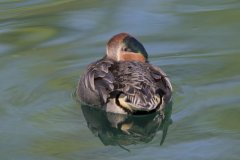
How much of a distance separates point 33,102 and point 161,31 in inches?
109

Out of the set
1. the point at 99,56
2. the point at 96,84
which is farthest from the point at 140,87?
the point at 99,56

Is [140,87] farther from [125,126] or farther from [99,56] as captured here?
[99,56]

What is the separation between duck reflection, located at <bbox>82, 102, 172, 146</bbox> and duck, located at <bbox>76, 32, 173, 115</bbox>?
0.07 m

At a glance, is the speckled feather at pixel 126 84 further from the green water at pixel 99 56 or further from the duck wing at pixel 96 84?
the green water at pixel 99 56

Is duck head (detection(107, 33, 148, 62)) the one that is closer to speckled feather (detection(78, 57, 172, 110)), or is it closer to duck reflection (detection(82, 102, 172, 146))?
speckled feather (detection(78, 57, 172, 110))

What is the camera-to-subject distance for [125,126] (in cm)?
857

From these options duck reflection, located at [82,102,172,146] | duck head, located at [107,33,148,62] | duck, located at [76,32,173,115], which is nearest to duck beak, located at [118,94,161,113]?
duck, located at [76,32,173,115]

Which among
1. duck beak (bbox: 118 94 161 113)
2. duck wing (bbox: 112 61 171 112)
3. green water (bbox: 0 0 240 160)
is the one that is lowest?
green water (bbox: 0 0 240 160)

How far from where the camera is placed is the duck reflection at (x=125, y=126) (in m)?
8.17

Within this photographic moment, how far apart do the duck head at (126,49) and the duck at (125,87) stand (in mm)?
409

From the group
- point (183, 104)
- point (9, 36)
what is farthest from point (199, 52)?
point (9, 36)

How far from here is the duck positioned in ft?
27.9

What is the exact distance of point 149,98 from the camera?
8.46 meters

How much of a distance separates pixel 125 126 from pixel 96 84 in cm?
56
